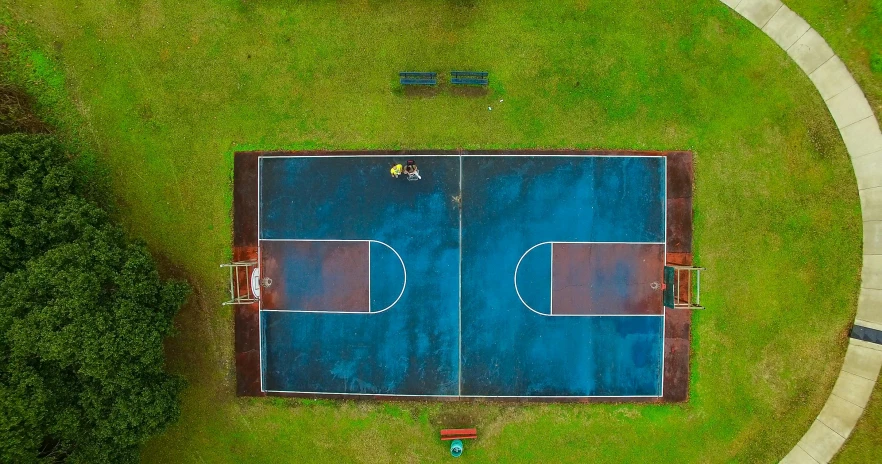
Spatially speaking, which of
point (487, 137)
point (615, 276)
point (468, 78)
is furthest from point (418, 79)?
point (615, 276)

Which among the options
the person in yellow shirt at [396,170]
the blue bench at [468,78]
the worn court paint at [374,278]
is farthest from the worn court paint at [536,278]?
the blue bench at [468,78]

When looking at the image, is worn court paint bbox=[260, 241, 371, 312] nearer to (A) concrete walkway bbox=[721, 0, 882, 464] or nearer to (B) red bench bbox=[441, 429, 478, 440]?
(B) red bench bbox=[441, 429, 478, 440]

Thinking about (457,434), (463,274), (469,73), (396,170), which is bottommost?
(457,434)

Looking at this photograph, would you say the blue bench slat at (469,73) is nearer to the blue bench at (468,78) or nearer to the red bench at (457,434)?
the blue bench at (468,78)

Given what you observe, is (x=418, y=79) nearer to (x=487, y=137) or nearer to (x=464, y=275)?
(x=487, y=137)

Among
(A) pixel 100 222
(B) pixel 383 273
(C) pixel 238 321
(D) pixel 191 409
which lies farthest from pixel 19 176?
(B) pixel 383 273

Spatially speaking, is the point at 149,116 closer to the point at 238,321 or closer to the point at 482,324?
the point at 238,321

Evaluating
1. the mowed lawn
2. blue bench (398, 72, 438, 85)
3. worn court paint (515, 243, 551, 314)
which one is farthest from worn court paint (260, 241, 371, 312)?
blue bench (398, 72, 438, 85)
